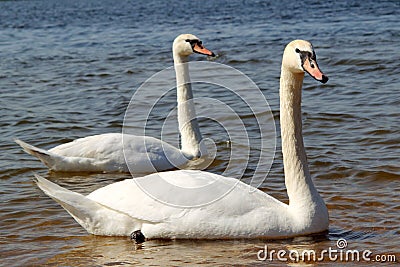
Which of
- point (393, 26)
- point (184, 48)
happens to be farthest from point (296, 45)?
point (393, 26)

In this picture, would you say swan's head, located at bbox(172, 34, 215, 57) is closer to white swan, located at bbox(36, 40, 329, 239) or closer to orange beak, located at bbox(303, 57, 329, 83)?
white swan, located at bbox(36, 40, 329, 239)

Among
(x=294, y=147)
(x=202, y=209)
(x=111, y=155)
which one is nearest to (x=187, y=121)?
(x=111, y=155)

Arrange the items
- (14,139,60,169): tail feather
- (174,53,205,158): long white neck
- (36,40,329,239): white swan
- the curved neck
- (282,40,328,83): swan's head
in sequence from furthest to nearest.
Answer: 1. (174,53,205,158): long white neck
2. (14,139,60,169): tail feather
3. the curved neck
4. (36,40,329,239): white swan
5. (282,40,328,83): swan's head

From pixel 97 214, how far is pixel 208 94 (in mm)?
7199

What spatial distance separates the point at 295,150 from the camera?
636 cm

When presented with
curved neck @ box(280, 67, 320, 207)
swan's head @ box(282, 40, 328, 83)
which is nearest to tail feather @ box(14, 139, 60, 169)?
curved neck @ box(280, 67, 320, 207)

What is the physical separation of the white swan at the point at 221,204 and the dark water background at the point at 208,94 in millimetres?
114

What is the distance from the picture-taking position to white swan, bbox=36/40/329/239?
6.08m

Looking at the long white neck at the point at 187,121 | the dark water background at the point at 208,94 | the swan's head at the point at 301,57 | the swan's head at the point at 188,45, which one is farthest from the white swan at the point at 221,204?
the swan's head at the point at 188,45

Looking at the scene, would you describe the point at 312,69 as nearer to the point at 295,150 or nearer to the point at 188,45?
the point at 295,150

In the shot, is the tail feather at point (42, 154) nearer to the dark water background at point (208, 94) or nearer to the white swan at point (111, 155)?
the white swan at point (111, 155)

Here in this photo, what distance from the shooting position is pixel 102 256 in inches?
Answer: 241

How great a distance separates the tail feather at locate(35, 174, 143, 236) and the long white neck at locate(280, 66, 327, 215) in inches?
48.7

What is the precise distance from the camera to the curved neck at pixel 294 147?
6.19 metres
